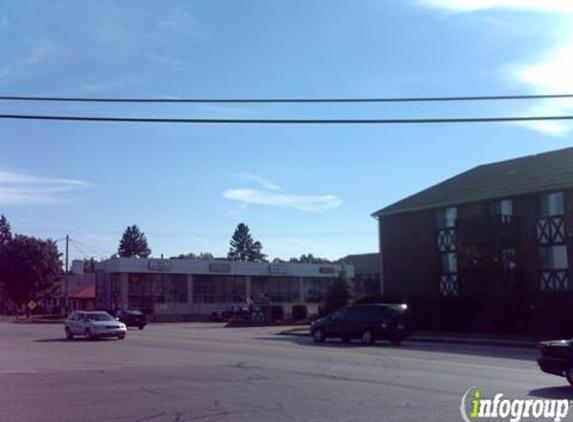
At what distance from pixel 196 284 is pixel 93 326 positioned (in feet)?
176

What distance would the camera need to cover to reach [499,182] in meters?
46.3

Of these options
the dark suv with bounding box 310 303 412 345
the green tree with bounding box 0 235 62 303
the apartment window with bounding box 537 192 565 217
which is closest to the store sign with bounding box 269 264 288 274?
the green tree with bounding box 0 235 62 303

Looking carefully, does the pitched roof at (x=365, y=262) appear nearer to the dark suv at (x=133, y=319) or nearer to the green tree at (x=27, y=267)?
the green tree at (x=27, y=267)

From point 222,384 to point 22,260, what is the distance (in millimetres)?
73511

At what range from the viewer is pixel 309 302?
97312mm

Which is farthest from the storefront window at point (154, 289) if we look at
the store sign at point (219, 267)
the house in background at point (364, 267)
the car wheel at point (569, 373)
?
the car wheel at point (569, 373)

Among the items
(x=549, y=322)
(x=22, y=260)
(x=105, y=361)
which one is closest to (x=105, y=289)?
(x=22, y=260)

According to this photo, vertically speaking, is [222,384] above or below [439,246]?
below

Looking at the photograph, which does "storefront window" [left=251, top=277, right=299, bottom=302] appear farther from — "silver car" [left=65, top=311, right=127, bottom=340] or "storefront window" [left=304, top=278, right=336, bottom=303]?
"silver car" [left=65, top=311, right=127, bottom=340]

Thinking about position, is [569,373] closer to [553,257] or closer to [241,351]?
[241,351]

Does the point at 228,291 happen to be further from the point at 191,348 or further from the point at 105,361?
the point at 105,361

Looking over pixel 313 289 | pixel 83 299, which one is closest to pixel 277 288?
pixel 313 289

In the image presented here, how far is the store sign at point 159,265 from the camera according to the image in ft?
275

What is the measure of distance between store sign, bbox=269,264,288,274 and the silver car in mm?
57253
